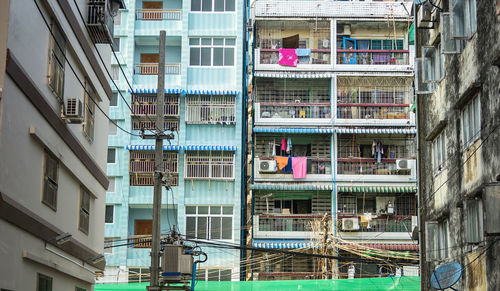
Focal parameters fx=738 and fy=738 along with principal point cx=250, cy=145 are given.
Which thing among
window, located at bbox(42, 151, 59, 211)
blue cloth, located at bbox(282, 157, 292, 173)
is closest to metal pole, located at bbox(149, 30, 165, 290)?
window, located at bbox(42, 151, 59, 211)

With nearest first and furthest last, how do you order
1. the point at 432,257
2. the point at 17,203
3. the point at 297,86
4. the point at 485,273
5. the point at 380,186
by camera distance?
the point at 17,203 → the point at 485,273 → the point at 432,257 → the point at 380,186 → the point at 297,86

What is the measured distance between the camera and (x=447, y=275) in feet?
50.5

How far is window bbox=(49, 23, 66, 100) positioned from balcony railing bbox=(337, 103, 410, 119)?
19730 millimetres

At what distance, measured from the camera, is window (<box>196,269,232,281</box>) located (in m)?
31.7

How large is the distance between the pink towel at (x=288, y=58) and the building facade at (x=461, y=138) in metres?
13.3

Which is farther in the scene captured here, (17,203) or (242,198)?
(242,198)

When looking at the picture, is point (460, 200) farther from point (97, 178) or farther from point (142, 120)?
point (142, 120)

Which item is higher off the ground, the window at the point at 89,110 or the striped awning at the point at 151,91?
the striped awning at the point at 151,91

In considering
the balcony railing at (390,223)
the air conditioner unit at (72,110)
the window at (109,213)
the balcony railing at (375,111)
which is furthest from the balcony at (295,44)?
the air conditioner unit at (72,110)

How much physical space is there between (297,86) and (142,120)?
7.53 metres

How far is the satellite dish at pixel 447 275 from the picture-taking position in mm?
14941

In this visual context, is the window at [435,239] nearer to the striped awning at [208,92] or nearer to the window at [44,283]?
the window at [44,283]

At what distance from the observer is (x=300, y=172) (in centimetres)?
3294

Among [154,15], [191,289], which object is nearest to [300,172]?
[154,15]
